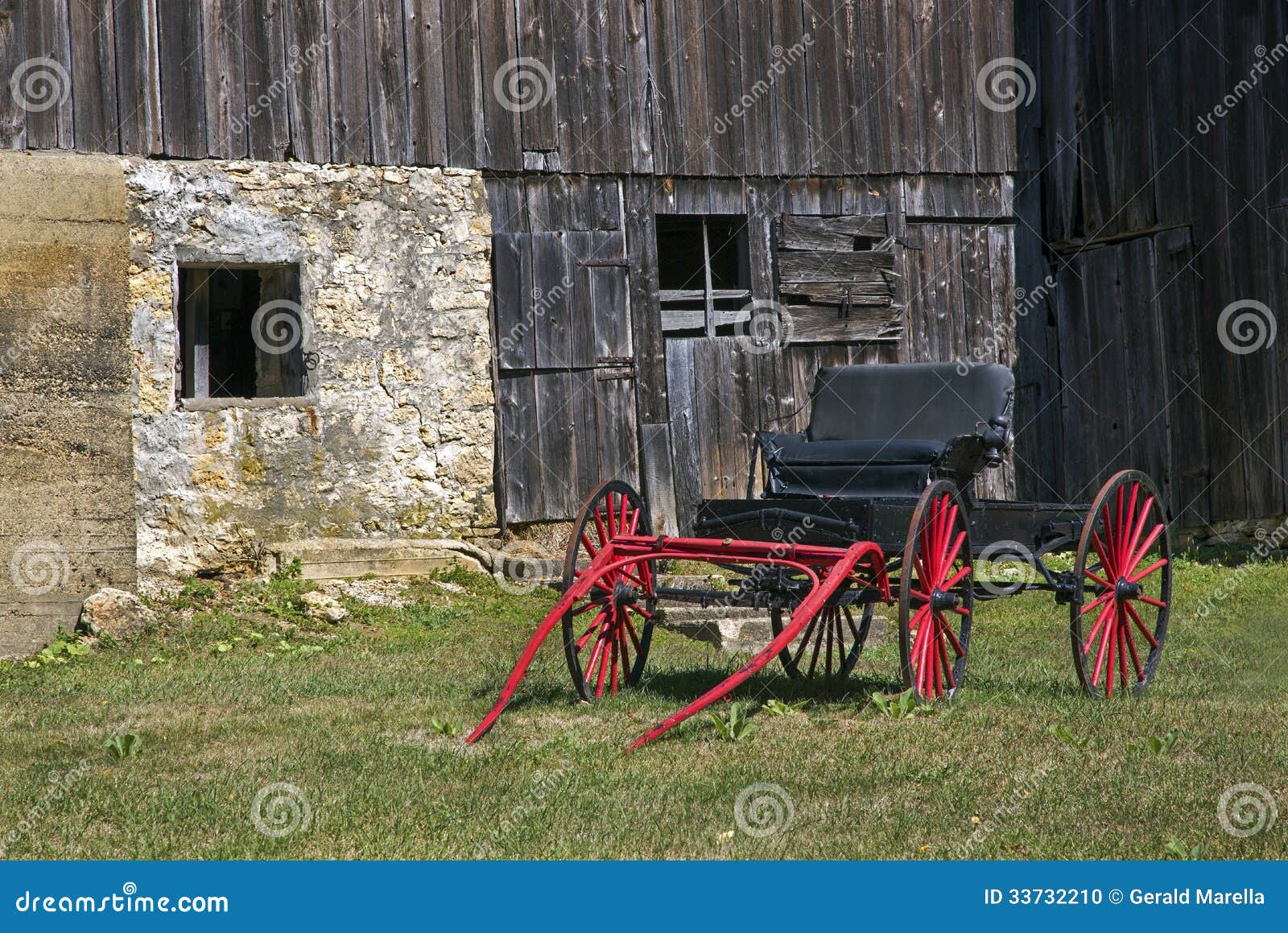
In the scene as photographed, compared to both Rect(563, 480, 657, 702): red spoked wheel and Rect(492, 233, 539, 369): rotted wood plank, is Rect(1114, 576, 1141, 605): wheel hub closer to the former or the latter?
Rect(563, 480, 657, 702): red spoked wheel

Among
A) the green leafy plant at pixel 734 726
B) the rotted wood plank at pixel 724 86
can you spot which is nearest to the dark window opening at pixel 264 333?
the rotted wood plank at pixel 724 86

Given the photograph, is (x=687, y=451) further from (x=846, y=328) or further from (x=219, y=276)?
(x=219, y=276)

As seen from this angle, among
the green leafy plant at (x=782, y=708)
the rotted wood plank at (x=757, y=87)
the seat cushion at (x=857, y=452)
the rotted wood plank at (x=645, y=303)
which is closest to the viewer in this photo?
the green leafy plant at (x=782, y=708)

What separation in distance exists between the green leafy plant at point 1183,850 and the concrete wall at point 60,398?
6.72 metres

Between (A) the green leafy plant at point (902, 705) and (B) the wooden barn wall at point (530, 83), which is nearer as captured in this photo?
(A) the green leafy plant at point (902, 705)

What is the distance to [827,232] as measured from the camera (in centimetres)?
1146

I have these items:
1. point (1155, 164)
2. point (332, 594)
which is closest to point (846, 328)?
point (1155, 164)

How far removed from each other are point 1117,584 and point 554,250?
573 cm

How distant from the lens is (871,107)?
37.9 ft

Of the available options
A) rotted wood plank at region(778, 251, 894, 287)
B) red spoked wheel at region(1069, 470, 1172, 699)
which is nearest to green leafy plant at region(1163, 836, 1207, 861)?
red spoked wheel at region(1069, 470, 1172, 699)

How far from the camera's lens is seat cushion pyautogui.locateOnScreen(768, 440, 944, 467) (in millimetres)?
6602

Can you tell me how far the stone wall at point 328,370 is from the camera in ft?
31.7

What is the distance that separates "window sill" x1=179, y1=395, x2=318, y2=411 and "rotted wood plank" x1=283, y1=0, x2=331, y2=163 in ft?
5.78

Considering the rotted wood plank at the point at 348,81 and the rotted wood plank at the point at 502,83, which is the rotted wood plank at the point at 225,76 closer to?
the rotted wood plank at the point at 348,81
